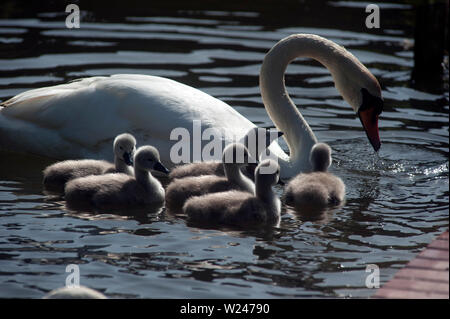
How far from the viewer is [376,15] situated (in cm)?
1680

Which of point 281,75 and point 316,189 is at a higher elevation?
point 281,75

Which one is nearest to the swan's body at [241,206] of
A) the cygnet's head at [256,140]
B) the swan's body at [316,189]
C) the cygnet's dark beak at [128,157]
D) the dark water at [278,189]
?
the dark water at [278,189]

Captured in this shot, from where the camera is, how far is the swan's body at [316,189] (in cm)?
810

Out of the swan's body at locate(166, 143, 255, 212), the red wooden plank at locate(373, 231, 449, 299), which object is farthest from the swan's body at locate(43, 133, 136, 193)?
the red wooden plank at locate(373, 231, 449, 299)

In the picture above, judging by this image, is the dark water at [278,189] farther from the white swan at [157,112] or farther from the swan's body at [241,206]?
the white swan at [157,112]

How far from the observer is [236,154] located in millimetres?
7898

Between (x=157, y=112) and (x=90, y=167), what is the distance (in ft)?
2.77

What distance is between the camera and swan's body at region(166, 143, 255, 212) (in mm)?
7930

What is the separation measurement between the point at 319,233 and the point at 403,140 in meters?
3.53

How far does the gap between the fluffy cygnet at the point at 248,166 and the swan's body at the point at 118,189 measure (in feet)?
1.28

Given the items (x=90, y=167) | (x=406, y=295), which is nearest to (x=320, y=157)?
(x=90, y=167)

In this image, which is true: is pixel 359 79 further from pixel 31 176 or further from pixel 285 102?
pixel 31 176

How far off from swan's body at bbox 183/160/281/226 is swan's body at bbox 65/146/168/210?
572 mm

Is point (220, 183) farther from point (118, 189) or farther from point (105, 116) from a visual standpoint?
point (105, 116)
